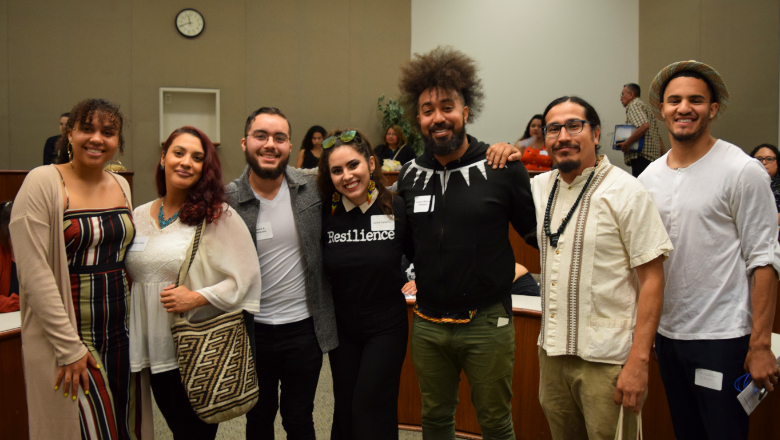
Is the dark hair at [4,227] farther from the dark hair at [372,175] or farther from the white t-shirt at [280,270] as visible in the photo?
the dark hair at [372,175]

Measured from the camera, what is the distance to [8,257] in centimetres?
316

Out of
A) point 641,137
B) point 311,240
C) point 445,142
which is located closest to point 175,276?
point 311,240

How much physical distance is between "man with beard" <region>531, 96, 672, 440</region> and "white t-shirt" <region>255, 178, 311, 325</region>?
965 millimetres

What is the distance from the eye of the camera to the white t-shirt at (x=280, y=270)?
203 centimetres

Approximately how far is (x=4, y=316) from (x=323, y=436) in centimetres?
194

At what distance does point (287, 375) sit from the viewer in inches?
81.9

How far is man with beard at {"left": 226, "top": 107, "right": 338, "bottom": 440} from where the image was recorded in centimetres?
202

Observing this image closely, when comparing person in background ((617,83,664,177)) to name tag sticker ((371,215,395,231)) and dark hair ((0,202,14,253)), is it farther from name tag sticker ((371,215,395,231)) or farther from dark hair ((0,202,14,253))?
dark hair ((0,202,14,253))

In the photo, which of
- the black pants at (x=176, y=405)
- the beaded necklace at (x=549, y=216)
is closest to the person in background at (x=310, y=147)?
the black pants at (x=176, y=405)

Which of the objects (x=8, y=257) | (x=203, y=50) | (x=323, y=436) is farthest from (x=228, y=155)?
(x=323, y=436)

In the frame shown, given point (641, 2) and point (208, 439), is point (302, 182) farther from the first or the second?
point (641, 2)

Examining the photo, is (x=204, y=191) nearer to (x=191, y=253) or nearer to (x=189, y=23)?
(x=191, y=253)

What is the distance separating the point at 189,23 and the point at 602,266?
749 cm

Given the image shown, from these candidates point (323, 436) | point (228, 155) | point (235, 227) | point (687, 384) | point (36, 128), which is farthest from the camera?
point (228, 155)
